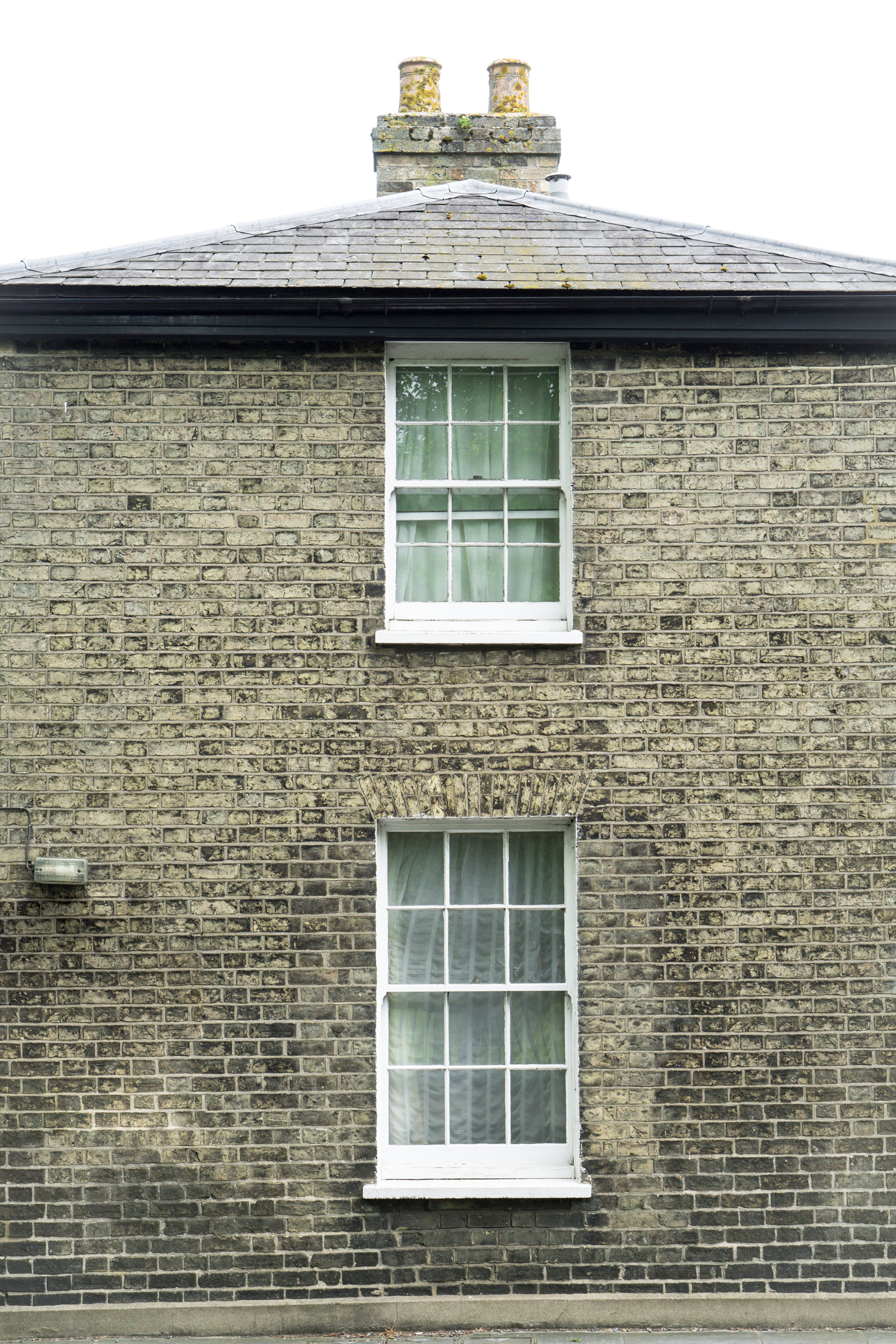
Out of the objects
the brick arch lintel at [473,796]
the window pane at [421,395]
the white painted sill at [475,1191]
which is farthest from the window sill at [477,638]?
the white painted sill at [475,1191]

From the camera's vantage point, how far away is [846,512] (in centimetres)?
637

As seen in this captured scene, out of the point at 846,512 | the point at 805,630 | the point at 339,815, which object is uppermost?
the point at 846,512

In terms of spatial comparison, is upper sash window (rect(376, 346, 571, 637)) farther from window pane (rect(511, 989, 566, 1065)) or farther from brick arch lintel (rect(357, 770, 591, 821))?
window pane (rect(511, 989, 566, 1065))

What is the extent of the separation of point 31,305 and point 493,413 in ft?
9.09

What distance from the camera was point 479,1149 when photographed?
6.16 meters

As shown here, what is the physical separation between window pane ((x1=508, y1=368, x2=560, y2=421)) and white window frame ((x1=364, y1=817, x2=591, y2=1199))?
2.45 meters

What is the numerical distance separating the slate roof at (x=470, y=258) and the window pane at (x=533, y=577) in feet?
5.07

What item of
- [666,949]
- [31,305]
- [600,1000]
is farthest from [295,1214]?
[31,305]

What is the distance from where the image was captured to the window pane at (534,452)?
6570mm

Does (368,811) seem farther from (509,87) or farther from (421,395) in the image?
(509,87)

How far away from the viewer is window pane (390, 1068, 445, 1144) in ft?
20.3

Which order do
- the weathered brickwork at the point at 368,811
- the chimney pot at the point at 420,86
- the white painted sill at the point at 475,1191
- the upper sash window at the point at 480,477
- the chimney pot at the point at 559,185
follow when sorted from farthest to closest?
1. the chimney pot at the point at 420,86
2. the chimney pot at the point at 559,185
3. the upper sash window at the point at 480,477
4. the weathered brickwork at the point at 368,811
5. the white painted sill at the point at 475,1191

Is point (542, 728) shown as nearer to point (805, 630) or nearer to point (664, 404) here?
point (805, 630)

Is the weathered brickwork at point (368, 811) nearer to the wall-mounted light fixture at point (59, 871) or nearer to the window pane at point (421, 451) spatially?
the wall-mounted light fixture at point (59, 871)
